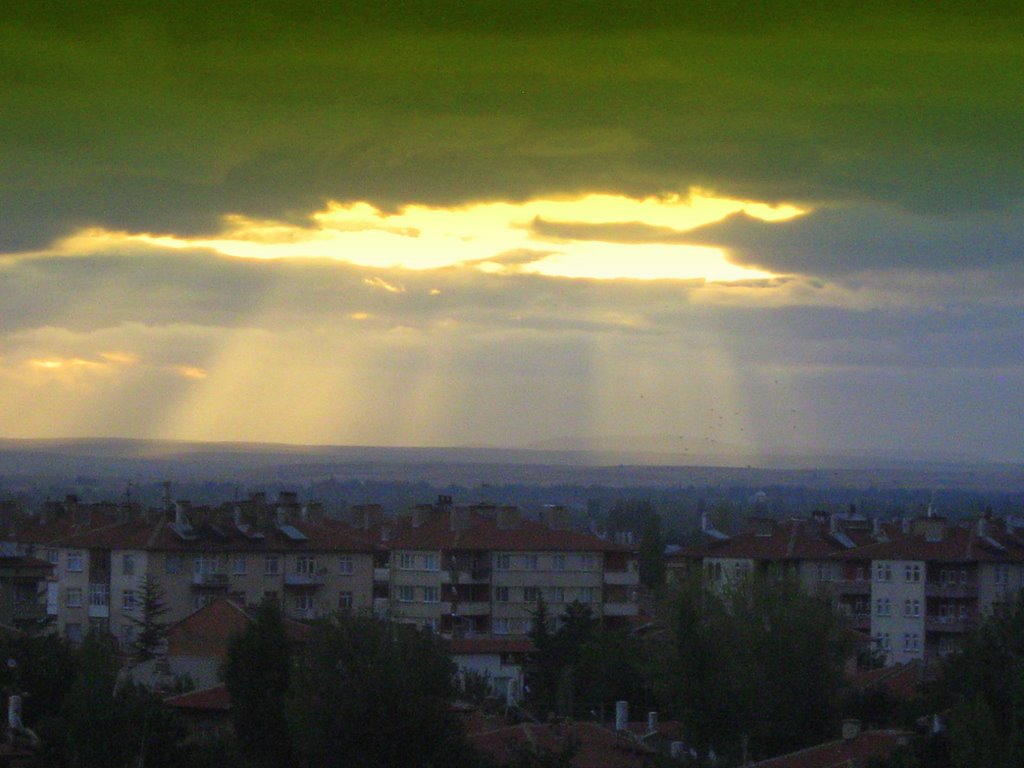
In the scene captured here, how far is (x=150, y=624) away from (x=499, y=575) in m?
11.8

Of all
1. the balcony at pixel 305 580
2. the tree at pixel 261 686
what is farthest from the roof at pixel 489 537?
the tree at pixel 261 686

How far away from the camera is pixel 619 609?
51906 millimetres

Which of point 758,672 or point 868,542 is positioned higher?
point 868,542

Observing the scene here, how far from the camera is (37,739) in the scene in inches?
1013

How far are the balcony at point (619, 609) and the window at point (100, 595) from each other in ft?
44.4

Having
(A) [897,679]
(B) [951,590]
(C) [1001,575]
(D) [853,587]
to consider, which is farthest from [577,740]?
(D) [853,587]

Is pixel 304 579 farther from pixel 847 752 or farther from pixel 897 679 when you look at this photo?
pixel 847 752

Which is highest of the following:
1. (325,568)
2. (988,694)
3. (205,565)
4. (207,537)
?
(207,537)

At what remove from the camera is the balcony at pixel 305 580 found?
49.6 metres

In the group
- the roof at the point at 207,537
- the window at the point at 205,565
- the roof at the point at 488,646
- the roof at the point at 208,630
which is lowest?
the roof at the point at 488,646

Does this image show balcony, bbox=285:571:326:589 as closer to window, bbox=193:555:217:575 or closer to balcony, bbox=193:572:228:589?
balcony, bbox=193:572:228:589

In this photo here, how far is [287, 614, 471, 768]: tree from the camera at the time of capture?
922 inches

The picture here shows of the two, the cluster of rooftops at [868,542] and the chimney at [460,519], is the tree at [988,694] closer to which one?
the cluster of rooftops at [868,542]

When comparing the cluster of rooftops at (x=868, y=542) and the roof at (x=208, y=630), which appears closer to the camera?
the roof at (x=208, y=630)
